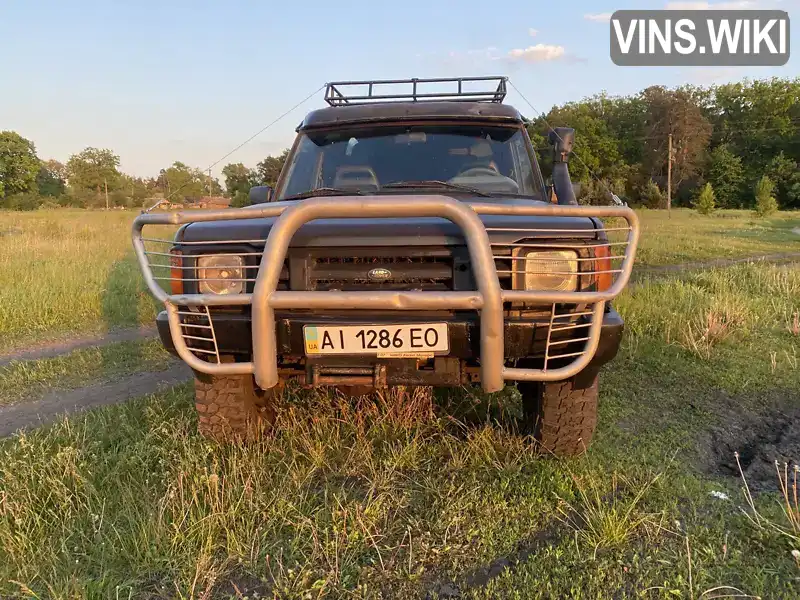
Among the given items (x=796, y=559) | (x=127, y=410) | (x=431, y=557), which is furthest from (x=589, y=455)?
(x=127, y=410)

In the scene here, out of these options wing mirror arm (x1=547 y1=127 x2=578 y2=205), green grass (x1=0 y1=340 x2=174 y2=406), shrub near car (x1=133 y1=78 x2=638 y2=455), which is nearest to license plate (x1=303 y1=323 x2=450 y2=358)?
shrub near car (x1=133 y1=78 x2=638 y2=455)

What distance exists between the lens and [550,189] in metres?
3.67

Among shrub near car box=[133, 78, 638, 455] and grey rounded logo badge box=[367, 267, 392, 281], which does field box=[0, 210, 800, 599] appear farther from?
grey rounded logo badge box=[367, 267, 392, 281]

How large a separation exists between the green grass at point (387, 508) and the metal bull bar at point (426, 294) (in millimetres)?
616

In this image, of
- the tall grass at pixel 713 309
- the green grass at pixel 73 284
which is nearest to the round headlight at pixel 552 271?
the tall grass at pixel 713 309

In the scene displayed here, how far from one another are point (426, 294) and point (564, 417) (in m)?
1.17

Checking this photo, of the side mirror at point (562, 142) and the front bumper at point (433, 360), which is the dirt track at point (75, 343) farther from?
the side mirror at point (562, 142)

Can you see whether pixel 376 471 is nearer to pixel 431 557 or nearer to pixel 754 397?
pixel 431 557

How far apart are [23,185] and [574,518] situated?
4838cm

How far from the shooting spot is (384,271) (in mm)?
2391

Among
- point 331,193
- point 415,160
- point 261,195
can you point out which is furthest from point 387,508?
point 261,195

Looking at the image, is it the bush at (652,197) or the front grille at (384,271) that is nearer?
the front grille at (384,271)

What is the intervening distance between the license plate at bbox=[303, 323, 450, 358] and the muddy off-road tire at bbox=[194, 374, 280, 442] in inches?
32.2

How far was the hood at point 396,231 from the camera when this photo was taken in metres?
2.30
